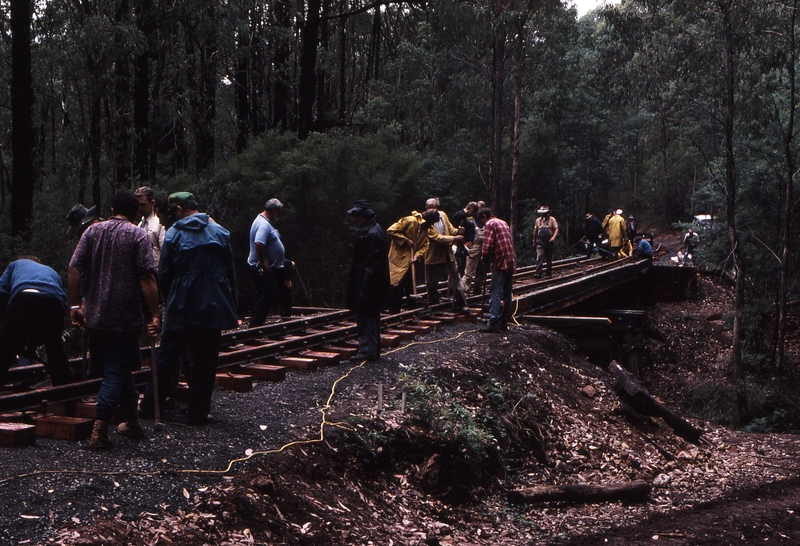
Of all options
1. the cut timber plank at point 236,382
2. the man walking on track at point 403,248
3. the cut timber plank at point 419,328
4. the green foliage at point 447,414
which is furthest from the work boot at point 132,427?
the cut timber plank at point 419,328

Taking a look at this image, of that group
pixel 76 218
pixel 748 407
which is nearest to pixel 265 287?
pixel 76 218

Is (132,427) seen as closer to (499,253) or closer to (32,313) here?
(32,313)

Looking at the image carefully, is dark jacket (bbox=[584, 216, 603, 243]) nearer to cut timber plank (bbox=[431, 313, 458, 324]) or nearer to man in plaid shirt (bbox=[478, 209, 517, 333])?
cut timber plank (bbox=[431, 313, 458, 324])

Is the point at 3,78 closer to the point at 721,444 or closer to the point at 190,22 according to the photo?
the point at 190,22

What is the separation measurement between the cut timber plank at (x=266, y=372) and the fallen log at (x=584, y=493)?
265 centimetres

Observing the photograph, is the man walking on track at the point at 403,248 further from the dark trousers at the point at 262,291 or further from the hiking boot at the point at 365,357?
the hiking boot at the point at 365,357

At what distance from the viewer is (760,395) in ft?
65.1

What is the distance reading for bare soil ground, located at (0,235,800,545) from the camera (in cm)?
479

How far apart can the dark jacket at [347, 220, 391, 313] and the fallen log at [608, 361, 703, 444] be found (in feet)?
12.4

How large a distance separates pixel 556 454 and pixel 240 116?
22619mm

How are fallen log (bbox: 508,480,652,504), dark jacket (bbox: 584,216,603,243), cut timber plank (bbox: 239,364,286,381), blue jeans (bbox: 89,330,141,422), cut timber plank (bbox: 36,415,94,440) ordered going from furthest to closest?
dark jacket (bbox: 584,216,603,243), cut timber plank (bbox: 239,364,286,381), fallen log (bbox: 508,480,652,504), cut timber plank (bbox: 36,415,94,440), blue jeans (bbox: 89,330,141,422)

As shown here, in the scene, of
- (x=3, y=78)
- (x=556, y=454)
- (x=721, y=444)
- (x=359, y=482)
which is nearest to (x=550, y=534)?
(x=359, y=482)

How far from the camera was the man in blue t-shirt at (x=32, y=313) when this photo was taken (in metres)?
6.56

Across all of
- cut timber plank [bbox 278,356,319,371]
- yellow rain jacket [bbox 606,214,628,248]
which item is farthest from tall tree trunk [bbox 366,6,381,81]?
cut timber plank [bbox 278,356,319,371]
